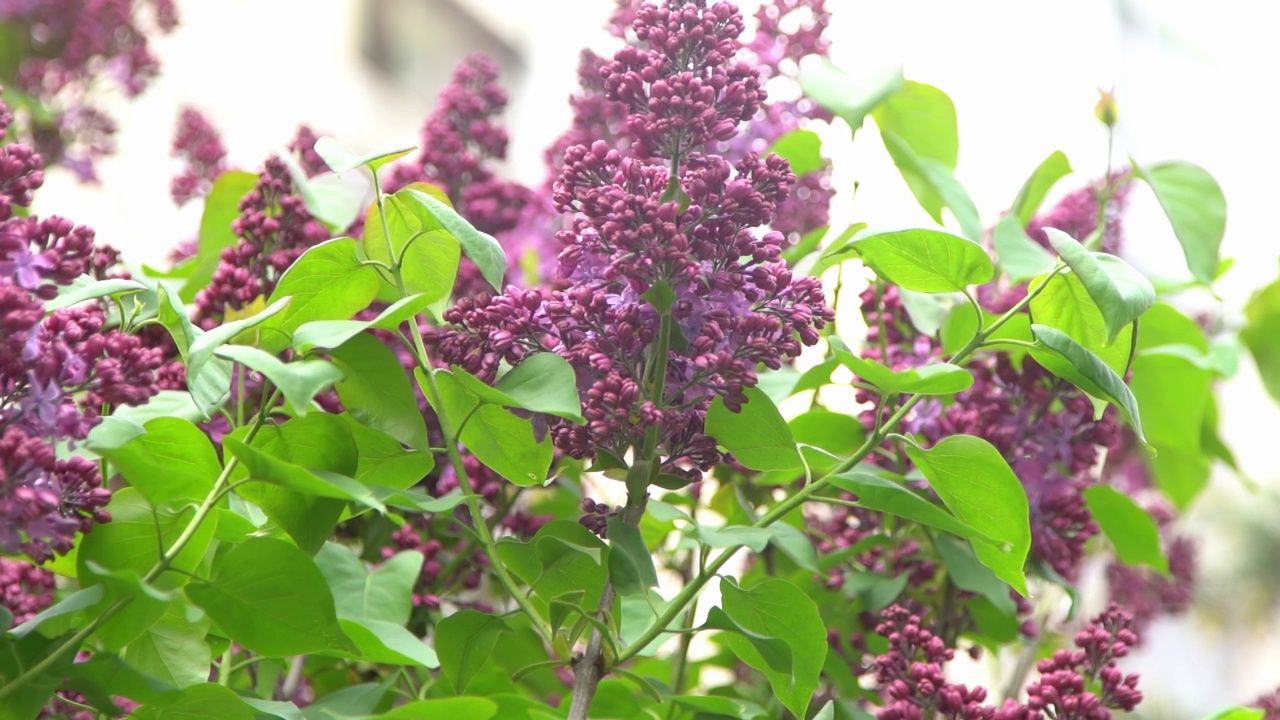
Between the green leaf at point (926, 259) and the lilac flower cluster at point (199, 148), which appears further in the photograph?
the lilac flower cluster at point (199, 148)

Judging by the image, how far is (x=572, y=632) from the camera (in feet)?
1.39

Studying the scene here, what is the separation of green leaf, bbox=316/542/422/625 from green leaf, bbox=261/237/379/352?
0.28 ft

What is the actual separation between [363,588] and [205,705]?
0.30 feet

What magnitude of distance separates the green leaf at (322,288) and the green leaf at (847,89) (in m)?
0.24

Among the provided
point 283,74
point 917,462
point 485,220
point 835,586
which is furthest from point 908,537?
point 283,74

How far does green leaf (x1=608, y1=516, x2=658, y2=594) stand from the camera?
1.25ft

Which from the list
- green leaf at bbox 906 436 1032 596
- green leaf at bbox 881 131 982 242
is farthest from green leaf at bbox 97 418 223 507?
green leaf at bbox 881 131 982 242

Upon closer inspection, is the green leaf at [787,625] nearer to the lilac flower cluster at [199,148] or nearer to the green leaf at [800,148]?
the green leaf at [800,148]

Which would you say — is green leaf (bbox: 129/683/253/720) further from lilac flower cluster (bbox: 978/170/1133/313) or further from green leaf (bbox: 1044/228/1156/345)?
lilac flower cluster (bbox: 978/170/1133/313)

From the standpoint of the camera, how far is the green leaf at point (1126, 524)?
612 millimetres

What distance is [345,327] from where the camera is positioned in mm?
374

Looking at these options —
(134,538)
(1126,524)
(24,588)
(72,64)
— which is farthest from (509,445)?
(72,64)

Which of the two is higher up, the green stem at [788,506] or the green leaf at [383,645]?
the green stem at [788,506]

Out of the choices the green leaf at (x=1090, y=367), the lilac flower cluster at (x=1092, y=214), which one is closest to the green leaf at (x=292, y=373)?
the green leaf at (x=1090, y=367)
